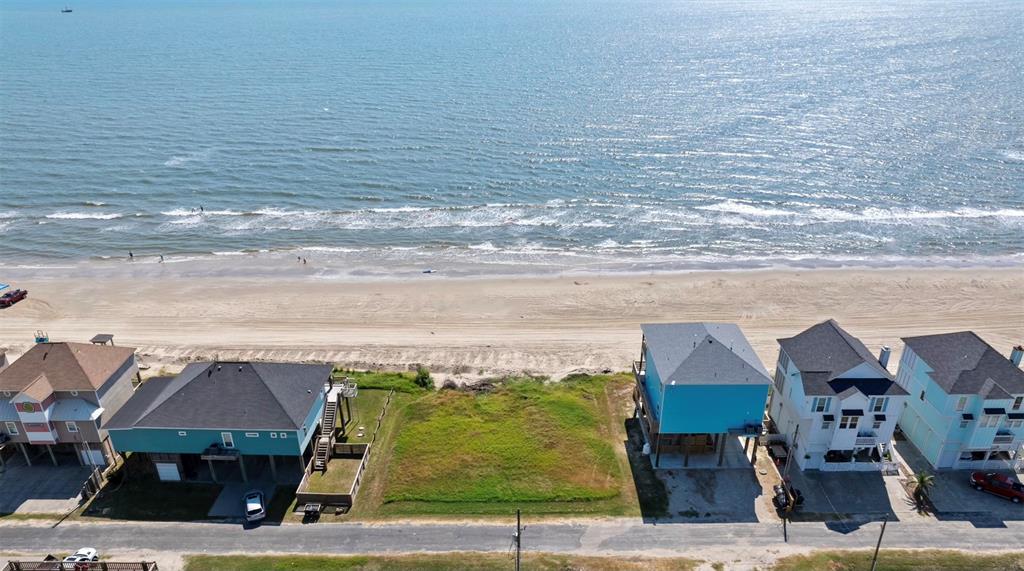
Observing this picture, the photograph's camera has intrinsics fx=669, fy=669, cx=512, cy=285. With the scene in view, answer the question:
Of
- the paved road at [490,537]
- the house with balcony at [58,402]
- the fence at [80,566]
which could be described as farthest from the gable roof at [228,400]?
the fence at [80,566]

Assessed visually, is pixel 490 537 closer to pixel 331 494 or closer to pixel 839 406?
pixel 331 494

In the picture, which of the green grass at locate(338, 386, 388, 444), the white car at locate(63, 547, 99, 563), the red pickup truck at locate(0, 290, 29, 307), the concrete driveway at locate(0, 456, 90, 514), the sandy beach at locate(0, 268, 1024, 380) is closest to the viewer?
the white car at locate(63, 547, 99, 563)

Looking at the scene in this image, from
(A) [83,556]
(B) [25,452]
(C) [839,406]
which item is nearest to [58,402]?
(B) [25,452]

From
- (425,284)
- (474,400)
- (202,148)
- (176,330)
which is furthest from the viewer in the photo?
(202,148)

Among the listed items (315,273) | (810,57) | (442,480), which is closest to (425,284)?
(315,273)

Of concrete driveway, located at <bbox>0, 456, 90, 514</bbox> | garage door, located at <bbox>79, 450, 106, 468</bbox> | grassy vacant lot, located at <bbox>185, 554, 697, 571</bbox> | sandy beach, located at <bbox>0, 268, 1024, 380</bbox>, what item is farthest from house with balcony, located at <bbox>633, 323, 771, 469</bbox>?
concrete driveway, located at <bbox>0, 456, 90, 514</bbox>

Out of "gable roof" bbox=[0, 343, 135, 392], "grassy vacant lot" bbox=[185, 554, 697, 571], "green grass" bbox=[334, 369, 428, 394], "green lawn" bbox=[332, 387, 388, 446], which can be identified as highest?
"gable roof" bbox=[0, 343, 135, 392]

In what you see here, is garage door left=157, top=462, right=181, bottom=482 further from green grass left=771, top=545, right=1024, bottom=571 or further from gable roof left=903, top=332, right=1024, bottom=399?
gable roof left=903, top=332, right=1024, bottom=399

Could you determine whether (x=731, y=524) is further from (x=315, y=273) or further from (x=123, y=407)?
(x=315, y=273)
